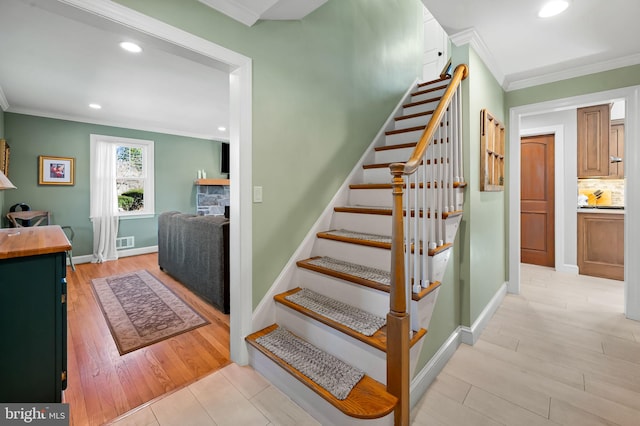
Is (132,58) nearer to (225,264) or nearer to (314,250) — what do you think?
(225,264)

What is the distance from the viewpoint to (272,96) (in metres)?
2.05

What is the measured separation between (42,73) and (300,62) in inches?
116

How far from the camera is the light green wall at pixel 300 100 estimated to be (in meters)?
1.93

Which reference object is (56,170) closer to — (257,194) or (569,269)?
(257,194)

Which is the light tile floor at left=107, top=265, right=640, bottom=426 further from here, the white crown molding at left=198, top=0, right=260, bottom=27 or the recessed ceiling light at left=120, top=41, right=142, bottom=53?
the recessed ceiling light at left=120, top=41, right=142, bottom=53

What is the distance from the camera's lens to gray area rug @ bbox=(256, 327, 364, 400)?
147 centimetres

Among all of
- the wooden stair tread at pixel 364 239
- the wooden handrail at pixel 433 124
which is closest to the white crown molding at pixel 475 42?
the wooden handrail at pixel 433 124

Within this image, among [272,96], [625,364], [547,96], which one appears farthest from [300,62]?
[625,364]

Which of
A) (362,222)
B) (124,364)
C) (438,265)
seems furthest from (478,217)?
(124,364)

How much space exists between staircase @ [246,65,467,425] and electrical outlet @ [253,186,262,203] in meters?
0.64

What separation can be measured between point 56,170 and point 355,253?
5.19 metres

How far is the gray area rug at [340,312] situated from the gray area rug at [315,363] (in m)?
0.23

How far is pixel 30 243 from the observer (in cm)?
149

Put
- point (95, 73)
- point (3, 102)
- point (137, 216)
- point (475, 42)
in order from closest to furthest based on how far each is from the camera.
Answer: point (475, 42) → point (95, 73) → point (3, 102) → point (137, 216)
